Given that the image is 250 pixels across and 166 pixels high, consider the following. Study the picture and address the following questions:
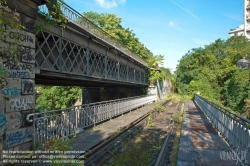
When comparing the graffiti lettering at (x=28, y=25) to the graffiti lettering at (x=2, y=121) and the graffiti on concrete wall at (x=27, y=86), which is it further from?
the graffiti lettering at (x=2, y=121)

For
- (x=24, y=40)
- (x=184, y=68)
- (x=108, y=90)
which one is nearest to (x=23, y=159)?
(x=24, y=40)

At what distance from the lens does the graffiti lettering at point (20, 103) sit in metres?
5.95

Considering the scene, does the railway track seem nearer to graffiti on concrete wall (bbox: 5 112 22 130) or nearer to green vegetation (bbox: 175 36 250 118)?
graffiti on concrete wall (bbox: 5 112 22 130)

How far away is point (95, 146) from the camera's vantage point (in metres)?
7.02

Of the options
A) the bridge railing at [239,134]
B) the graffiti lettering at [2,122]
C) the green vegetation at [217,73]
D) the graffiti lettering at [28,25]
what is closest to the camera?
the bridge railing at [239,134]

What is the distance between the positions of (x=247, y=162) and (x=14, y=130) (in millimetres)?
6654

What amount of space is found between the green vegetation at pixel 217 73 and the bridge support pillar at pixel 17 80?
29594mm

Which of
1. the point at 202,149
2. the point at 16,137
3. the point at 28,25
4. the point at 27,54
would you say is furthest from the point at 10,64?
the point at 202,149

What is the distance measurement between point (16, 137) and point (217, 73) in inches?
1642

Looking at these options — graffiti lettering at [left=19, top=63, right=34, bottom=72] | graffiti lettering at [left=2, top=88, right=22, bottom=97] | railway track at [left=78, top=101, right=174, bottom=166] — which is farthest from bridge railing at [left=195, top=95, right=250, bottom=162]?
graffiti lettering at [left=19, top=63, right=34, bottom=72]

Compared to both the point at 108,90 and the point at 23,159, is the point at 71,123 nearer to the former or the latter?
the point at 23,159

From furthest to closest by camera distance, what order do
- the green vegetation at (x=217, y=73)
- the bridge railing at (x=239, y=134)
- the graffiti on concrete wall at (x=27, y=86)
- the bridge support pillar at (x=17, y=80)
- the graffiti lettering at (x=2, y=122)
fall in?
A: the green vegetation at (x=217, y=73), the graffiti on concrete wall at (x=27, y=86), the bridge support pillar at (x=17, y=80), the graffiti lettering at (x=2, y=122), the bridge railing at (x=239, y=134)

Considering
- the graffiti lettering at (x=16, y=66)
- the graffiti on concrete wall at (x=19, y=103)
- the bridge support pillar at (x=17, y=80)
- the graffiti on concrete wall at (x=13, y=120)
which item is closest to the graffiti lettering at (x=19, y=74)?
the bridge support pillar at (x=17, y=80)

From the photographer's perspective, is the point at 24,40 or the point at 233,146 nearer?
the point at 233,146
